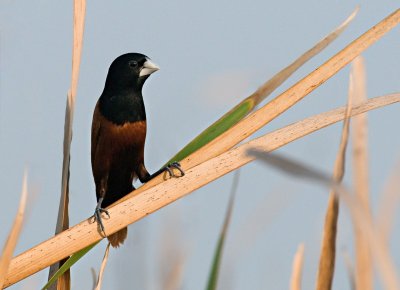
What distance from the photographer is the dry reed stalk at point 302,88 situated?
1.75 m

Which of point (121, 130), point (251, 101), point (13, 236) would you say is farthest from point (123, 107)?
point (13, 236)

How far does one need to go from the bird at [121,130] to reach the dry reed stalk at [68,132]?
1.55 m

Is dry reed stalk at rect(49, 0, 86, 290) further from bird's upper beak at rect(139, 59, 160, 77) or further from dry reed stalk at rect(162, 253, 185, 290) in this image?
bird's upper beak at rect(139, 59, 160, 77)

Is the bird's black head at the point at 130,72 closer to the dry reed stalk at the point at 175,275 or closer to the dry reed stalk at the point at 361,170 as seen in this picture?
the dry reed stalk at the point at 361,170

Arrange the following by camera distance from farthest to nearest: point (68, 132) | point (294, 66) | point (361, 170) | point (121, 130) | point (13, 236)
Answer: point (121, 130), point (68, 132), point (294, 66), point (361, 170), point (13, 236)

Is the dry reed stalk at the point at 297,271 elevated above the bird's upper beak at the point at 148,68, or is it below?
below

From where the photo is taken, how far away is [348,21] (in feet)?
5.85

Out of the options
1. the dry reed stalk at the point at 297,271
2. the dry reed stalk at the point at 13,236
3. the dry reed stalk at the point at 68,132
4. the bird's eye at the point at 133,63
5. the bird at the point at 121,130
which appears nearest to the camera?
the dry reed stalk at the point at 13,236

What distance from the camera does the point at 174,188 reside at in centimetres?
169

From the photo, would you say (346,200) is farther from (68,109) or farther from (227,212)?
(68,109)

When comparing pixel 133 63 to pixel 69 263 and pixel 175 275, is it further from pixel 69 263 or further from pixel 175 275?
pixel 175 275

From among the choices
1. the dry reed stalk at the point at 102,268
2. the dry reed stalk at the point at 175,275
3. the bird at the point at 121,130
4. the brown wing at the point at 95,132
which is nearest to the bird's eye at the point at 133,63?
the bird at the point at 121,130

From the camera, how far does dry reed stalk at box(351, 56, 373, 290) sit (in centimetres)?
145

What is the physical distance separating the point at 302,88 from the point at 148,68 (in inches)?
71.9
